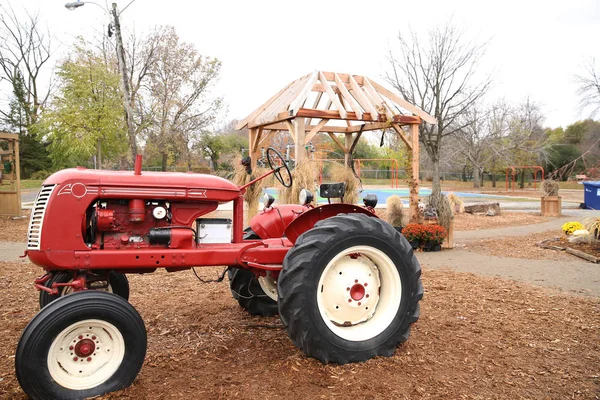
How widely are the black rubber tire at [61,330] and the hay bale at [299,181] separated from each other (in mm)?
5820

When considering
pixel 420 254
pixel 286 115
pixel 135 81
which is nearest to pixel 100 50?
pixel 135 81

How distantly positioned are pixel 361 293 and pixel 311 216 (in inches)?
29.3

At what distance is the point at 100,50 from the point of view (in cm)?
2388

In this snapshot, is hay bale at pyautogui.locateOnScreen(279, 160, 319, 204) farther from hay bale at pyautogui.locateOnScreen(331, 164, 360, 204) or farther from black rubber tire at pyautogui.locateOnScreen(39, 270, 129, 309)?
black rubber tire at pyautogui.locateOnScreen(39, 270, 129, 309)

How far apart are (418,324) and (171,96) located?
24465 mm

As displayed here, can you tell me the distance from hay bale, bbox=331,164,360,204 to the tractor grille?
6506 mm

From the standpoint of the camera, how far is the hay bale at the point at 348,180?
9109mm

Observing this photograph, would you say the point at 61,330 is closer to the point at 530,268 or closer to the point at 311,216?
the point at 311,216

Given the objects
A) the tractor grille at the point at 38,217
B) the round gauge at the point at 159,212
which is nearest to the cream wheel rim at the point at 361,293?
the round gauge at the point at 159,212

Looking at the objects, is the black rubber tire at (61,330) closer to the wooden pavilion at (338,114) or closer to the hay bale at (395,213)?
the wooden pavilion at (338,114)

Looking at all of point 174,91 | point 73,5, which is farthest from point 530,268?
point 174,91

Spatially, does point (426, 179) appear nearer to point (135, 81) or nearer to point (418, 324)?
point (135, 81)

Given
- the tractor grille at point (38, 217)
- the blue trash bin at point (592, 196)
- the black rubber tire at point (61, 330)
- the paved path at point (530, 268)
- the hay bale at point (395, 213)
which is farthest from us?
the blue trash bin at point (592, 196)

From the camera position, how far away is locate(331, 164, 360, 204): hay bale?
911 cm
